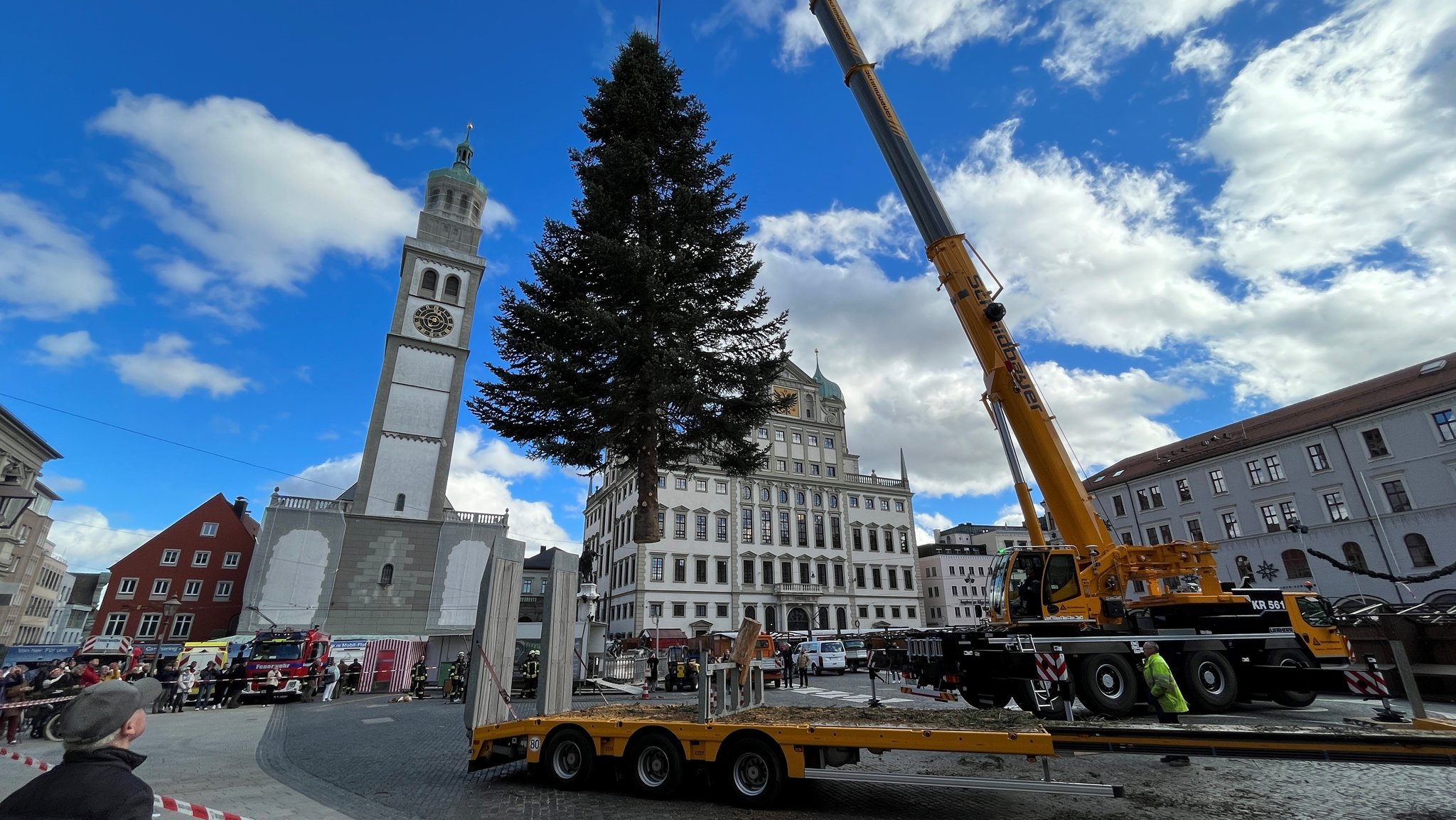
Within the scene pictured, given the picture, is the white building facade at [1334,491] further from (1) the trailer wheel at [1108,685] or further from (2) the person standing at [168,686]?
(2) the person standing at [168,686]

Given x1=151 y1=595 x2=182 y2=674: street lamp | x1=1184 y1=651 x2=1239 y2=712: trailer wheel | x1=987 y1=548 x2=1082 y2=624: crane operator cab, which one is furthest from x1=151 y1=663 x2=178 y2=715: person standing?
x1=1184 y1=651 x2=1239 y2=712: trailer wheel

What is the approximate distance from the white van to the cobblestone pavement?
84.4 ft

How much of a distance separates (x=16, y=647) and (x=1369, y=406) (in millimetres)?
64751

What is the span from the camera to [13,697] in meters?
13.3

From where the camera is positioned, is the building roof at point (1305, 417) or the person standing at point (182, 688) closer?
the person standing at point (182, 688)

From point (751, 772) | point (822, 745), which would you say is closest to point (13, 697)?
point (751, 772)

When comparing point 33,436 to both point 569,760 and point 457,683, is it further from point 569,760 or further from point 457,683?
point 569,760

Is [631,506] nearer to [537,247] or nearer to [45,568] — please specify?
[537,247]

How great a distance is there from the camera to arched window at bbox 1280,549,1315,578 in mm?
39750

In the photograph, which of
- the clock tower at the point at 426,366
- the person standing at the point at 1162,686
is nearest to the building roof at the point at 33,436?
the clock tower at the point at 426,366

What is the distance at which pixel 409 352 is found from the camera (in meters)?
38.7

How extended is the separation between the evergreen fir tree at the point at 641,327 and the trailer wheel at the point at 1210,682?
29.9 ft

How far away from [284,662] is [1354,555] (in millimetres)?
54112

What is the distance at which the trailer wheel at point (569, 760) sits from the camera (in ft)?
26.6
